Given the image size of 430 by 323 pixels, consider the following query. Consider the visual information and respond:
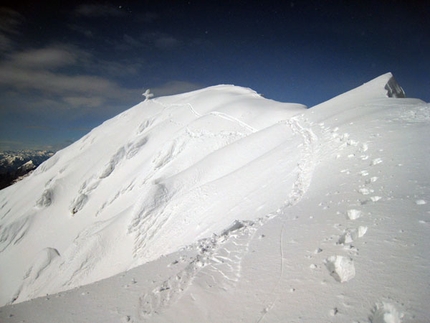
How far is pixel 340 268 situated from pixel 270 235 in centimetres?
165

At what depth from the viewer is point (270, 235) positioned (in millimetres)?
4746

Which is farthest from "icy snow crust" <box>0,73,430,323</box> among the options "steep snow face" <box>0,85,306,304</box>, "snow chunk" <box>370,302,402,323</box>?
"steep snow face" <box>0,85,306,304</box>

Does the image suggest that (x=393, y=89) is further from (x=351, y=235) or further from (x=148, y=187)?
(x=148, y=187)

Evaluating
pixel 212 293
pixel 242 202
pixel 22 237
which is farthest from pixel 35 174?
pixel 212 293

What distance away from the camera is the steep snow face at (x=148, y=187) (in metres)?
11.1

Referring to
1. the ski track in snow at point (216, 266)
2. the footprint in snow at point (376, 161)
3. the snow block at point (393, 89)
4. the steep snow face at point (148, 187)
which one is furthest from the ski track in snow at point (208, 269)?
the snow block at point (393, 89)

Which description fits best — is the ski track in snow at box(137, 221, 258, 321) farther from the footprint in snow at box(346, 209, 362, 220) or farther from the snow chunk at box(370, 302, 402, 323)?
the footprint in snow at box(346, 209, 362, 220)

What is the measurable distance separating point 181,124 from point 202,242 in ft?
81.0

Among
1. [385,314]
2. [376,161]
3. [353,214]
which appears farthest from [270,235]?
[376,161]

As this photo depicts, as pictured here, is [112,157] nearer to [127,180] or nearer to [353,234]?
[127,180]

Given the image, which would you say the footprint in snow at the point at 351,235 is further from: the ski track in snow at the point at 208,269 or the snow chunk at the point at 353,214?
the ski track in snow at the point at 208,269

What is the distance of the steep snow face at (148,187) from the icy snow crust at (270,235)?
150mm

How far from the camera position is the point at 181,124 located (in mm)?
28781

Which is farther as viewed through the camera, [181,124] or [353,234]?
[181,124]
